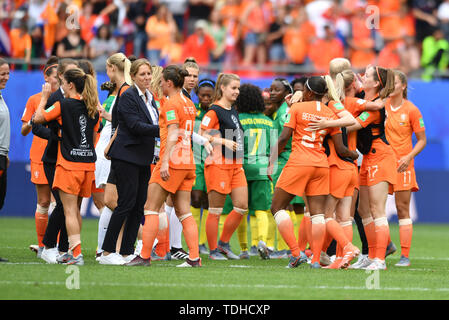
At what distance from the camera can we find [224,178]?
1119 cm

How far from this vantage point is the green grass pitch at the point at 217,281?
7.47m

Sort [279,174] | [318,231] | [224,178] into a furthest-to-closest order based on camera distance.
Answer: [279,174], [224,178], [318,231]

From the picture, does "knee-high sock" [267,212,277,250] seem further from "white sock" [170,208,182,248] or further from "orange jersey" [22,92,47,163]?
"orange jersey" [22,92,47,163]

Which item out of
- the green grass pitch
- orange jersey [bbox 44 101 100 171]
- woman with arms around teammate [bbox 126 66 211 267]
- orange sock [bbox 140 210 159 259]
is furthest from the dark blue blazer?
the green grass pitch

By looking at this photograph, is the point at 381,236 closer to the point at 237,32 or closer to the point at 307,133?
the point at 307,133

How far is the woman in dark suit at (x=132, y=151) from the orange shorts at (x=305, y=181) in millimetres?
1552

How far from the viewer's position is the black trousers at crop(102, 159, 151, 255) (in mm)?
9656

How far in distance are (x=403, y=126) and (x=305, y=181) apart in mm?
2038

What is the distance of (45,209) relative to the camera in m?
11.5

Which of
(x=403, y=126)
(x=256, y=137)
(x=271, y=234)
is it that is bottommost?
(x=271, y=234)

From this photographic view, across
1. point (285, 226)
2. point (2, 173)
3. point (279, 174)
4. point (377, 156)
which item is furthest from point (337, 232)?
point (2, 173)

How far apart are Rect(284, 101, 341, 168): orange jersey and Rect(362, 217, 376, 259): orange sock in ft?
4.37

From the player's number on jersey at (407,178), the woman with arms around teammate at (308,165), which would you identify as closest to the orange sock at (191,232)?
the woman with arms around teammate at (308,165)

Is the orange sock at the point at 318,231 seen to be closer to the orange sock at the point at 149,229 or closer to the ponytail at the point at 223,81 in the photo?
the orange sock at the point at 149,229
